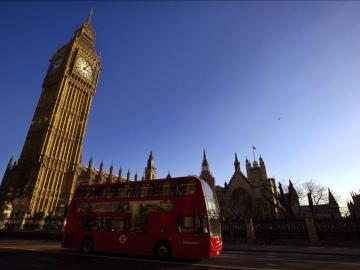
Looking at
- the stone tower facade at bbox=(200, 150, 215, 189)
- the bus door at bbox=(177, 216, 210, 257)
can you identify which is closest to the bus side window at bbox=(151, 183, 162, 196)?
the bus door at bbox=(177, 216, 210, 257)

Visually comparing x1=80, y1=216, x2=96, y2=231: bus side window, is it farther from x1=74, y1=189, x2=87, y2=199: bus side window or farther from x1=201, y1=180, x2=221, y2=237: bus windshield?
x1=201, y1=180, x2=221, y2=237: bus windshield

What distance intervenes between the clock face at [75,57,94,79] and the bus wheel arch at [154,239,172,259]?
196 feet

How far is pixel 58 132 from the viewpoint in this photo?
52.9 m

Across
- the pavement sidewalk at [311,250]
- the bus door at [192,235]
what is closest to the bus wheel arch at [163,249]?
the bus door at [192,235]

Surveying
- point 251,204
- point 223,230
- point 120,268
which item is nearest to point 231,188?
point 251,204

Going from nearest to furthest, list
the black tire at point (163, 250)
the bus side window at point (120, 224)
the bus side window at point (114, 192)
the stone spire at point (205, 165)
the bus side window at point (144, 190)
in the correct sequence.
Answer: the black tire at point (163, 250) → the bus side window at point (120, 224) → the bus side window at point (144, 190) → the bus side window at point (114, 192) → the stone spire at point (205, 165)

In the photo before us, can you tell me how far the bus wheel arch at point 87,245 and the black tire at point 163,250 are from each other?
425 centimetres

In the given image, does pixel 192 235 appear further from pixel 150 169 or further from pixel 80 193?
pixel 150 169

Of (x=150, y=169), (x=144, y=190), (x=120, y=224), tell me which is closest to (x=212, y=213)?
(x=144, y=190)

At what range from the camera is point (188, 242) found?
34.3 feet

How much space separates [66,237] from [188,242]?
26.3ft

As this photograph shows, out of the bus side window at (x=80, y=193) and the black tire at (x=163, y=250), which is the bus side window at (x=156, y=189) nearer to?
the black tire at (x=163, y=250)

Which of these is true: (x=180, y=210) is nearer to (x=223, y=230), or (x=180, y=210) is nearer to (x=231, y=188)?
(x=223, y=230)

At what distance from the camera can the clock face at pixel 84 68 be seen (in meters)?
60.0
